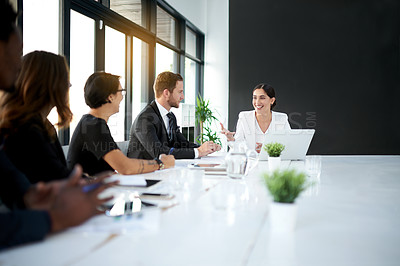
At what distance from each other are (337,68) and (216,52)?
258 centimetres

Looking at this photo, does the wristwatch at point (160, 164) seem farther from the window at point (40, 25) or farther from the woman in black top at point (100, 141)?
the window at point (40, 25)

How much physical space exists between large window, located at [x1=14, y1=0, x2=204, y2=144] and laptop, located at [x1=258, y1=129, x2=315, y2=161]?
1518 mm

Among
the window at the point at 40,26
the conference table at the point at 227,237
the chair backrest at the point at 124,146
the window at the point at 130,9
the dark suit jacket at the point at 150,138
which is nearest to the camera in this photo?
the conference table at the point at 227,237

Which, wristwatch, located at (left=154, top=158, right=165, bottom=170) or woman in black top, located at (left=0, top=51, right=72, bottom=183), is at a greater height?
woman in black top, located at (left=0, top=51, right=72, bottom=183)

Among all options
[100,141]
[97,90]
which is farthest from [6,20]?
[97,90]

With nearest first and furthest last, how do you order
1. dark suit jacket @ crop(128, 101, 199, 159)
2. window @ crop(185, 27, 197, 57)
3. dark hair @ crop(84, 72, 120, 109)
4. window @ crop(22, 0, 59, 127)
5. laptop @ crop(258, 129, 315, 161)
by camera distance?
dark hair @ crop(84, 72, 120, 109)
laptop @ crop(258, 129, 315, 161)
dark suit jacket @ crop(128, 101, 199, 159)
window @ crop(22, 0, 59, 127)
window @ crop(185, 27, 197, 57)

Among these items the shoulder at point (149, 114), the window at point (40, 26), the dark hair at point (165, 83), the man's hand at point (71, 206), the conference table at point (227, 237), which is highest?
the window at point (40, 26)

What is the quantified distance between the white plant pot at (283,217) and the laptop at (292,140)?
5.75 feet

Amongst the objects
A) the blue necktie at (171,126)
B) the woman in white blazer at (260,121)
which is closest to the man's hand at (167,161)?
the blue necktie at (171,126)

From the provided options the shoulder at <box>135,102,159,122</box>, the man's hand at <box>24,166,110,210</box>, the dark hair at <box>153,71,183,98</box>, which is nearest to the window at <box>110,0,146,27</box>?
the dark hair at <box>153,71,183,98</box>

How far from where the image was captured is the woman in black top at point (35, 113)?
150 cm

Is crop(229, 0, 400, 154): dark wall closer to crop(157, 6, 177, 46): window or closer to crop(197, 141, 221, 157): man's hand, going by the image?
crop(157, 6, 177, 46): window

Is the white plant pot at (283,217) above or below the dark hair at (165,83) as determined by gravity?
below

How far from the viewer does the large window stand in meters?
3.65
